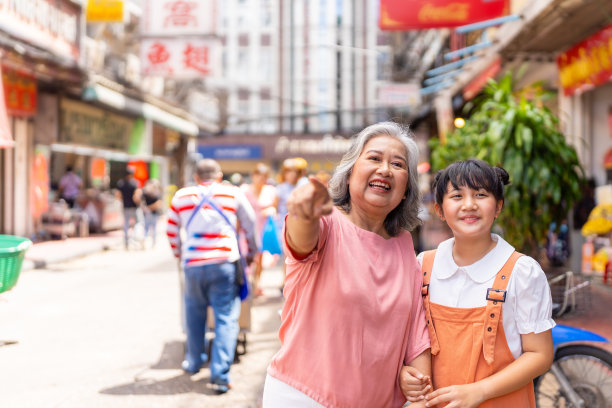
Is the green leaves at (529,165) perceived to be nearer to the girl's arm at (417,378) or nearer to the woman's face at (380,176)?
the woman's face at (380,176)

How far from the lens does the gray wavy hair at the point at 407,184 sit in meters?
2.20

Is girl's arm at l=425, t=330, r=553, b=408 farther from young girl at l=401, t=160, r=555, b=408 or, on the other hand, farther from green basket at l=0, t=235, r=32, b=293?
green basket at l=0, t=235, r=32, b=293

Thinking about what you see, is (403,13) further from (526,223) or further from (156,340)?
(156,340)

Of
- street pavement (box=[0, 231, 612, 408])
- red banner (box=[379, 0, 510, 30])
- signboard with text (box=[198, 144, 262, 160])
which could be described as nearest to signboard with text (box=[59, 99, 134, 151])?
street pavement (box=[0, 231, 612, 408])

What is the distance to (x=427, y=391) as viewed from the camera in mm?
2029

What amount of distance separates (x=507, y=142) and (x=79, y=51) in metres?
13.1

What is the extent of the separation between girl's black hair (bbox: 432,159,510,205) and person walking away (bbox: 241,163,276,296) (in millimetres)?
6385

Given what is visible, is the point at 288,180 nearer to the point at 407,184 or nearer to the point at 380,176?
the point at 407,184

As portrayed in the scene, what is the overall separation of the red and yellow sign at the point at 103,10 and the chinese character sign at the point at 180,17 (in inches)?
32.7

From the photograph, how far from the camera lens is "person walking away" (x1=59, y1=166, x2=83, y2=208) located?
1819 centimetres

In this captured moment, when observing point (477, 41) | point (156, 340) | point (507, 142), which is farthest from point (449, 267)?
point (477, 41)

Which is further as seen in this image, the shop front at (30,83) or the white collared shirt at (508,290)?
the shop front at (30,83)

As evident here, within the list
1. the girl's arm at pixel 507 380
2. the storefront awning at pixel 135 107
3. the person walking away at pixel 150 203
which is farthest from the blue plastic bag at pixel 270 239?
the storefront awning at pixel 135 107

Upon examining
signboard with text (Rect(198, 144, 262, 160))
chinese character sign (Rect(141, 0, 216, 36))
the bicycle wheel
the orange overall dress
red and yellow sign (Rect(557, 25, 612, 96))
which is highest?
chinese character sign (Rect(141, 0, 216, 36))
